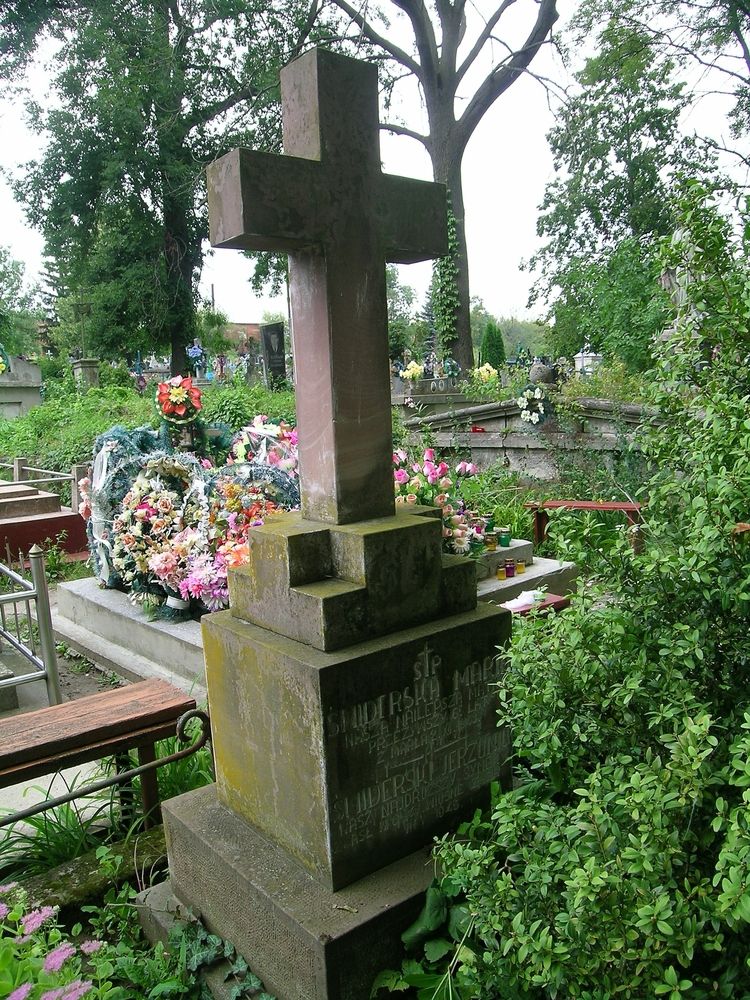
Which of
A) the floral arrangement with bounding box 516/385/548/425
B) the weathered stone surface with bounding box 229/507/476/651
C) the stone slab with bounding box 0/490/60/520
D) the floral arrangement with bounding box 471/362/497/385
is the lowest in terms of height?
the stone slab with bounding box 0/490/60/520

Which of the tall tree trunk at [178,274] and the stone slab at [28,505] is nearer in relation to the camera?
the stone slab at [28,505]

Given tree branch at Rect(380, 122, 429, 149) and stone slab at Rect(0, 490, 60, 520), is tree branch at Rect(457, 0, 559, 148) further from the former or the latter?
stone slab at Rect(0, 490, 60, 520)

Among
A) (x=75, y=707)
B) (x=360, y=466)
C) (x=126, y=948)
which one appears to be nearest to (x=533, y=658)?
(x=360, y=466)

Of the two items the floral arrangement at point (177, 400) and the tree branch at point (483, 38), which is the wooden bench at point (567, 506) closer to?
the floral arrangement at point (177, 400)

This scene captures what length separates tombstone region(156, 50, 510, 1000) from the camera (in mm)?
2010

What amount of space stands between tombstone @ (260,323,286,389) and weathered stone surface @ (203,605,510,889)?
1803cm

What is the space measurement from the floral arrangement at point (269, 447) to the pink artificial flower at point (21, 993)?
15.5 ft

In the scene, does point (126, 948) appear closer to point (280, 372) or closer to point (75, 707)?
point (75, 707)

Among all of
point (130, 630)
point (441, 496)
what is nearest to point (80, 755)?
point (130, 630)

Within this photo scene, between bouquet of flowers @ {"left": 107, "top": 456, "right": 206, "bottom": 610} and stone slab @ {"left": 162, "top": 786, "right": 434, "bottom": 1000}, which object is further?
bouquet of flowers @ {"left": 107, "top": 456, "right": 206, "bottom": 610}

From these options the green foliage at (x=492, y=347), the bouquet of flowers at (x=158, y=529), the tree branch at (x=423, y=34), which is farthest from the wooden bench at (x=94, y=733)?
the green foliage at (x=492, y=347)

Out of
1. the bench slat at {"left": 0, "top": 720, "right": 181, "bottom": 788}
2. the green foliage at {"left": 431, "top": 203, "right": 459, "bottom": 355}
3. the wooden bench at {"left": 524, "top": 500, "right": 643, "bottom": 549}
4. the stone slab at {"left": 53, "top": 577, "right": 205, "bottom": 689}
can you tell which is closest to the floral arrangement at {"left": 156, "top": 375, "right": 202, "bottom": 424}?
the stone slab at {"left": 53, "top": 577, "right": 205, "bottom": 689}

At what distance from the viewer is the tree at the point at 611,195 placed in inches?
660

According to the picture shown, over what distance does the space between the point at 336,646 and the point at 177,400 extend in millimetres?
5473
